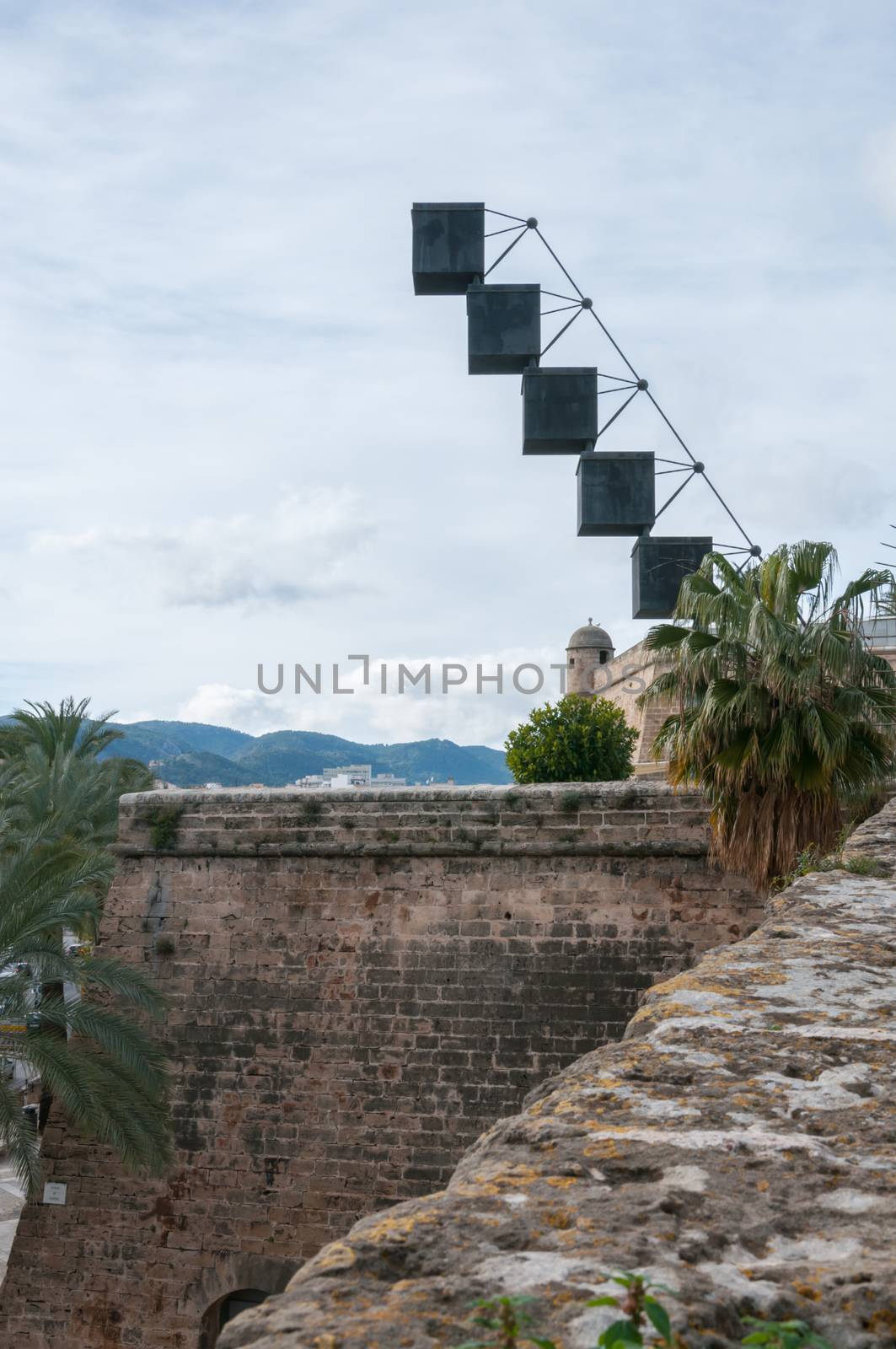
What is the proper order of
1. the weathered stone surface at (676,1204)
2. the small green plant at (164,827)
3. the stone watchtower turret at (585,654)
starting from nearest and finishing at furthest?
the weathered stone surface at (676,1204)
the small green plant at (164,827)
the stone watchtower turret at (585,654)

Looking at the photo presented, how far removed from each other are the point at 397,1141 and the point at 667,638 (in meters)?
4.75

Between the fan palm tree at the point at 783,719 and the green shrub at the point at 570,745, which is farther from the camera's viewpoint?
the green shrub at the point at 570,745

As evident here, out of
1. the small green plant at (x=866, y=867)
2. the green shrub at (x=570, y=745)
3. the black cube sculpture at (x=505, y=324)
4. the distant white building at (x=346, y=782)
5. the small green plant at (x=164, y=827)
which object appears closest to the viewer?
the small green plant at (x=866, y=867)

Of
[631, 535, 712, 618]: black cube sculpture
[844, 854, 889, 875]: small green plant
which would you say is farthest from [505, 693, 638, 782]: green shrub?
[844, 854, 889, 875]: small green plant

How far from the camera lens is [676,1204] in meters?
1.82

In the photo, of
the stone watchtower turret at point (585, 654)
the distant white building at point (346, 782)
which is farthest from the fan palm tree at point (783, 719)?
the stone watchtower turret at point (585, 654)

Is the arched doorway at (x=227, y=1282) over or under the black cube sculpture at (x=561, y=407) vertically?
under

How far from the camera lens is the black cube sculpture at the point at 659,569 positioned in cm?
1369

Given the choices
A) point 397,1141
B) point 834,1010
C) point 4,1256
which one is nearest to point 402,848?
point 397,1141

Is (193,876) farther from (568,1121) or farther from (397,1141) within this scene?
(568,1121)

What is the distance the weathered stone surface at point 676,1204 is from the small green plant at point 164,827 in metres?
8.64

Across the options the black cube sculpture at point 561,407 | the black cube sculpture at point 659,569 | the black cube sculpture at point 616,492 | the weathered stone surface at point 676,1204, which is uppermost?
the black cube sculpture at point 561,407

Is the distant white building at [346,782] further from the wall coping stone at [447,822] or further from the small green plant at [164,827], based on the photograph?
the small green plant at [164,827]

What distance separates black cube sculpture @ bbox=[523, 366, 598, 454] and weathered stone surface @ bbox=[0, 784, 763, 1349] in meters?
5.47
